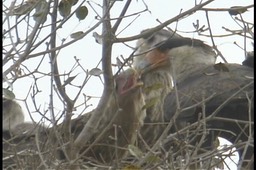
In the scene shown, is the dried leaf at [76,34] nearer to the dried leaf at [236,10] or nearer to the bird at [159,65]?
the dried leaf at [236,10]

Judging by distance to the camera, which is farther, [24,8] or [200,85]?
[200,85]

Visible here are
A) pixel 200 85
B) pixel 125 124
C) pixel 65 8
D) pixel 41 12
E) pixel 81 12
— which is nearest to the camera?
pixel 41 12

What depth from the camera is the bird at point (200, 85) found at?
5.78 m

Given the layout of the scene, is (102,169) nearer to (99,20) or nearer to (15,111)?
(99,20)

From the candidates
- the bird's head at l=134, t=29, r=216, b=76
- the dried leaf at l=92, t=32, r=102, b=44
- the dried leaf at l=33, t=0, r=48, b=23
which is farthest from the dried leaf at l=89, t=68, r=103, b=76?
the bird's head at l=134, t=29, r=216, b=76

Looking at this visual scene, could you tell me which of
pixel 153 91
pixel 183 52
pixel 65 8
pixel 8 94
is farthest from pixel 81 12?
pixel 183 52

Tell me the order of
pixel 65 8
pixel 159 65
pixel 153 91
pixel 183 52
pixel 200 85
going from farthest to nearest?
1. pixel 183 52
2. pixel 159 65
3. pixel 200 85
4. pixel 153 91
5. pixel 65 8

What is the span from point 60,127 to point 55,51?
545 mm

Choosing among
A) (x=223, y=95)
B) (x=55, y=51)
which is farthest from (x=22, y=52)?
(x=223, y=95)

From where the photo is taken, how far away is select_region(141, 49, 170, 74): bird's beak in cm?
657

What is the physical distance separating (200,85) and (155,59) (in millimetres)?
609

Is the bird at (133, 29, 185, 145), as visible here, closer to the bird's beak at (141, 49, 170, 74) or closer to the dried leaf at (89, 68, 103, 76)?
the bird's beak at (141, 49, 170, 74)

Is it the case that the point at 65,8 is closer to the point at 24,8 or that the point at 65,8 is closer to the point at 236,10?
the point at 24,8

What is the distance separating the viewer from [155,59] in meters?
6.68
